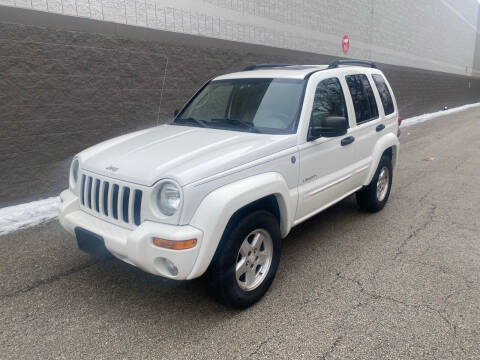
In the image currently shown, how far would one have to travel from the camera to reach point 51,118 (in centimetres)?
545

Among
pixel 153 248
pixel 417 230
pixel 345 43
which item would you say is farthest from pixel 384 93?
pixel 345 43

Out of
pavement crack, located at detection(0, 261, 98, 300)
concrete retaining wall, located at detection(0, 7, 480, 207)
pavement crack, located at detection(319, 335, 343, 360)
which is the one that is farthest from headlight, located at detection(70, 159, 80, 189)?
pavement crack, located at detection(319, 335, 343, 360)

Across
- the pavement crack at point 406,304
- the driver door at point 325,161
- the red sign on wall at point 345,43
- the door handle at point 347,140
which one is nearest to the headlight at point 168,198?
the driver door at point 325,161

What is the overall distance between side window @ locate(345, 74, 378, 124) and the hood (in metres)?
1.43

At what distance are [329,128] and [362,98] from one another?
1.35 m

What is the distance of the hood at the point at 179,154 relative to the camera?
274cm

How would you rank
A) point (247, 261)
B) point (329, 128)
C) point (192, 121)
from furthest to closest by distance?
point (192, 121), point (329, 128), point (247, 261)

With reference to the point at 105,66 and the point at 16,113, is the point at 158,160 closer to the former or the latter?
the point at 16,113

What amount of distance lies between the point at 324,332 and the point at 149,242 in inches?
54.9

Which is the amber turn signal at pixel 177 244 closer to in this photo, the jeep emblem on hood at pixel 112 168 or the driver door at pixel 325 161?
the jeep emblem on hood at pixel 112 168

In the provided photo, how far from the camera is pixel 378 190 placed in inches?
203

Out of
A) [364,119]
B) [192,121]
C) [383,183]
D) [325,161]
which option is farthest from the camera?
[383,183]

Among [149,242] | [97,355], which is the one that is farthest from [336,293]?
[97,355]

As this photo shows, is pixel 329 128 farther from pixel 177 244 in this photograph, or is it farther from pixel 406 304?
pixel 177 244
